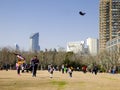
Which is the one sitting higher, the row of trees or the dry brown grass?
the row of trees

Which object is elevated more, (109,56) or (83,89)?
(109,56)

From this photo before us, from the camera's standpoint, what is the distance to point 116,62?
474 feet

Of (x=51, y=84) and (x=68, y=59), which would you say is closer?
(x=51, y=84)

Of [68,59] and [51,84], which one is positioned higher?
[68,59]

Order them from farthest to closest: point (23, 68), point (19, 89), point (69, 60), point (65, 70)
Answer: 1. point (69, 60)
2. point (65, 70)
3. point (23, 68)
4. point (19, 89)

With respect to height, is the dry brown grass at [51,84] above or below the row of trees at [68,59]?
below

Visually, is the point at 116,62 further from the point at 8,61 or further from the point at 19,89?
the point at 19,89

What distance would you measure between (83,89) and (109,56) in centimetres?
13249

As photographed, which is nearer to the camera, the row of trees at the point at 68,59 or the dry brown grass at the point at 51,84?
the dry brown grass at the point at 51,84

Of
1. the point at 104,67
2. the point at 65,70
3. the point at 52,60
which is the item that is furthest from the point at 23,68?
the point at 52,60

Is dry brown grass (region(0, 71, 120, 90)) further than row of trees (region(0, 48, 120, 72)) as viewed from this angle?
No

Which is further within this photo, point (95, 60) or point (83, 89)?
point (95, 60)

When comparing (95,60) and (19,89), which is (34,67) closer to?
(19,89)

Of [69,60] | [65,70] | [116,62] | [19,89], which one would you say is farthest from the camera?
[69,60]
